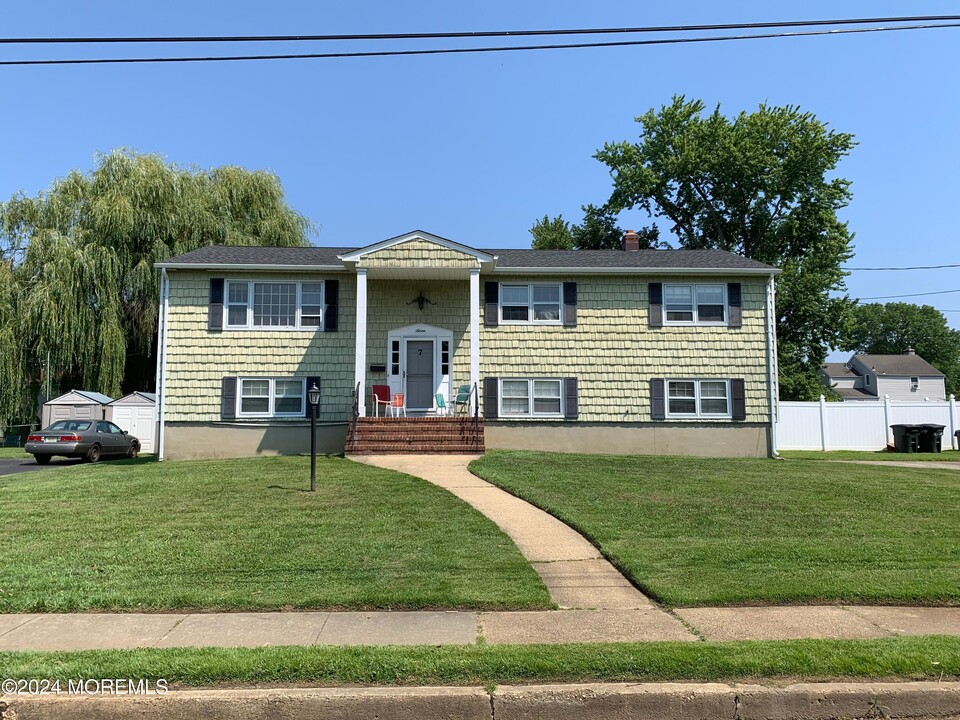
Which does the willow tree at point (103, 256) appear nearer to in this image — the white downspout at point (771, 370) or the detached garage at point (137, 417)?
the detached garage at point (137, 417)

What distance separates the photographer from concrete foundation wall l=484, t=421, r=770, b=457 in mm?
17719

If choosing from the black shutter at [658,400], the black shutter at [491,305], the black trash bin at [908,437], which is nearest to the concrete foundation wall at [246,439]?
the black shutter at [491,305]

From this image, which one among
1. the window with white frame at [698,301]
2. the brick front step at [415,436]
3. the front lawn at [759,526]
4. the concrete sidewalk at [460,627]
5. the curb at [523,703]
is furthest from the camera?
the window with white frame at [698,301]

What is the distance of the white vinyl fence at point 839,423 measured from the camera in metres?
22.6

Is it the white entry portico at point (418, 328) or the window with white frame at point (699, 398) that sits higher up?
the white entry portico at point (418, 328)

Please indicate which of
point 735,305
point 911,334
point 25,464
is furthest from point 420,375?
point 911,334

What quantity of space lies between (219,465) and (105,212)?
53.5ft

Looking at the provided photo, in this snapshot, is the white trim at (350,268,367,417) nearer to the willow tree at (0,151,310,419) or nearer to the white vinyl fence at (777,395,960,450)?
the willow tree at (0,151,310,419)

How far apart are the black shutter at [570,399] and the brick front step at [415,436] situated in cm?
304

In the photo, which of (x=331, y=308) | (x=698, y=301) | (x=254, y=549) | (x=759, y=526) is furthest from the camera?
(x=698, y=301)

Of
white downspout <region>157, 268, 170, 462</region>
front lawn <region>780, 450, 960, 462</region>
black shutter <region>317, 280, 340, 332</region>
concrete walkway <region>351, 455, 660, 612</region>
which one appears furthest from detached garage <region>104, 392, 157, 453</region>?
front lawn <region>780, 450, 960, 462</region>

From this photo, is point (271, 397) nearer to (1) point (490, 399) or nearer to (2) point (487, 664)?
(1) point (490, 399)

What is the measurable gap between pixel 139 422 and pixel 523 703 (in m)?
22.7

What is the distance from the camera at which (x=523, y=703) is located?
386cm
